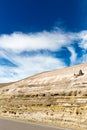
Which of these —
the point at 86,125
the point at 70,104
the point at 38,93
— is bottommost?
the point at 86,125

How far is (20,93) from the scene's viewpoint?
160 feet

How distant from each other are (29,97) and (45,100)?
19.9 feet

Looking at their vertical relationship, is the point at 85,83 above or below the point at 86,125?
above

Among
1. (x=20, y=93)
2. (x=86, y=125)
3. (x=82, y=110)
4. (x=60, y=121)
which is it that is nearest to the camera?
(x=86, y=125)

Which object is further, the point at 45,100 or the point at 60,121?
the point at 45,100

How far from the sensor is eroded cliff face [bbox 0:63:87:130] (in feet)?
91.1

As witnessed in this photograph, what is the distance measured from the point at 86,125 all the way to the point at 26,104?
20380 mm

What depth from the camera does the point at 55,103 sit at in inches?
1419

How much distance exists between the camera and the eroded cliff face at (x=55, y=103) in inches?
1094

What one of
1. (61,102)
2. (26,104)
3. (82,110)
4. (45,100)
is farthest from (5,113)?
(82,110)

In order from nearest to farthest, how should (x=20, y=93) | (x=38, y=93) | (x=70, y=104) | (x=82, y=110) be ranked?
(x=82, y=110), (x=70, y=104), (x=38, y=93), (x=20, y=93)

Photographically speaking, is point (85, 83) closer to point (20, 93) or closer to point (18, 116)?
point (18, 116)

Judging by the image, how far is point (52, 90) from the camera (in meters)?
40.1

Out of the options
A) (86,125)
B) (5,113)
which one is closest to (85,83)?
(86,125)
